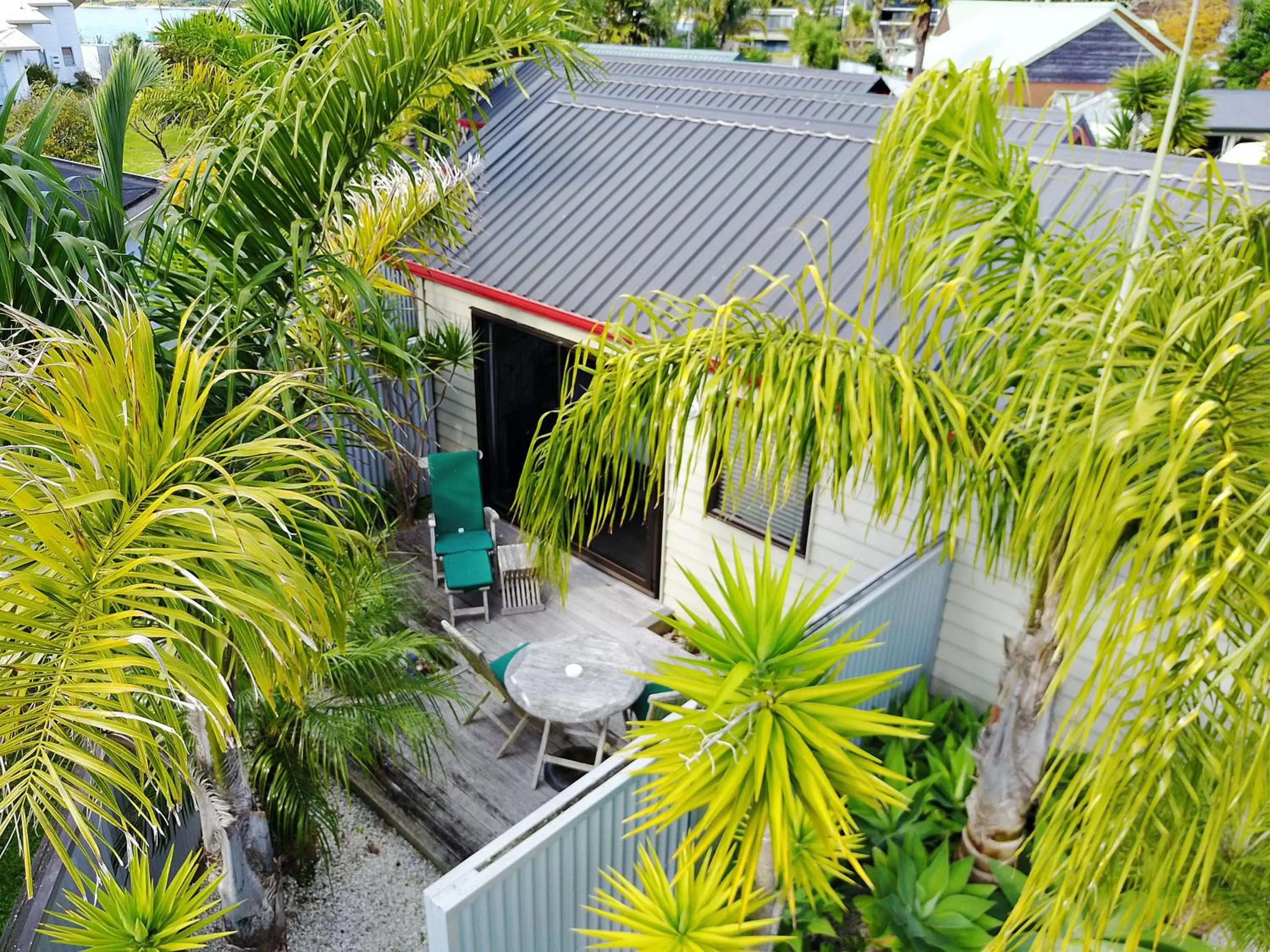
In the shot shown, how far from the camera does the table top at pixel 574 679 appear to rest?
17.8 feet

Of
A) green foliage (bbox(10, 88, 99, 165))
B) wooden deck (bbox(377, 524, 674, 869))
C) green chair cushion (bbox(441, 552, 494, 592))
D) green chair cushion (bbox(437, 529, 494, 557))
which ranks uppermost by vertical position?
green foliage (bbox(10, 88, 99, 165))

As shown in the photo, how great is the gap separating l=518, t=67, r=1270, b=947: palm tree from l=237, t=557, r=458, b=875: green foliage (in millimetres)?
936

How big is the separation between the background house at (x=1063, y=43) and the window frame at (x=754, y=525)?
3025 cm

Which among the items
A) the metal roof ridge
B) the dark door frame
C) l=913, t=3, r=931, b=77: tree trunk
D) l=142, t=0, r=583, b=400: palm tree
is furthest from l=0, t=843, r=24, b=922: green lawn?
l=913, t=3, r=931, b=77: tree trunk

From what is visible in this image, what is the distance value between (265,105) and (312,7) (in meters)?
4.52

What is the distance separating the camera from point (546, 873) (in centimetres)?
347

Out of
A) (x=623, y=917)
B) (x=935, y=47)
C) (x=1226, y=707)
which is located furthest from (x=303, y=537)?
(x=935, y=47)

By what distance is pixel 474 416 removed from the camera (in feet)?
28.8

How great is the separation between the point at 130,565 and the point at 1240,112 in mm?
29039

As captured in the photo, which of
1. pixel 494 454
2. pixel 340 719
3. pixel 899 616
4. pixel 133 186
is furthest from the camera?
pixel 494 454

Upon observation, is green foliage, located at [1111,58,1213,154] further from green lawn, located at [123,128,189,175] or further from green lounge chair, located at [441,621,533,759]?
green lawn, located at [123,128,189,175]

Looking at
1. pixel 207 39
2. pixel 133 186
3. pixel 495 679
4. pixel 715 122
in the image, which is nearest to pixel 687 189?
pixel 715 122

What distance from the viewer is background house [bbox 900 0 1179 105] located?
32.2m

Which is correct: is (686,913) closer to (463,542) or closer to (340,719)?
(340,719)
